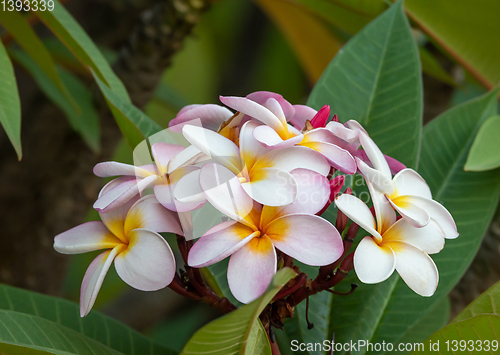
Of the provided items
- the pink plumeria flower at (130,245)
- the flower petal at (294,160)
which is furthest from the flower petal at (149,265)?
the flower petal at (294,160)

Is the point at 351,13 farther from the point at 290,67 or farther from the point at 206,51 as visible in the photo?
the point at 206,51

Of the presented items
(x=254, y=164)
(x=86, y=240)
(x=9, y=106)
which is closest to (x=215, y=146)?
(x=254, y=164)

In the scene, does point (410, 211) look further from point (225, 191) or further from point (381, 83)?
point (381, 83)

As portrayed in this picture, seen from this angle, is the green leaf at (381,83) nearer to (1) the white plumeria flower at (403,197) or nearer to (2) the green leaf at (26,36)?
(1) the white plumeria flower at (403,197)

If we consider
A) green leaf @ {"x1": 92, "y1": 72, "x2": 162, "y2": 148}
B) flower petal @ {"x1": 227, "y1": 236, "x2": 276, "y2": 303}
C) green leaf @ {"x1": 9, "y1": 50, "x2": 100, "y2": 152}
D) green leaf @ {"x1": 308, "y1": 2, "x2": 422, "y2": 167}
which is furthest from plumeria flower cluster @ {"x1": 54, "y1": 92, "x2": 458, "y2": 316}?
green leaf @ {"x1": 9, "y1": 50, "x2": 100, "y2": 152}

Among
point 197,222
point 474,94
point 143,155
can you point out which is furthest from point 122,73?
point 474,94
